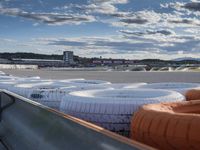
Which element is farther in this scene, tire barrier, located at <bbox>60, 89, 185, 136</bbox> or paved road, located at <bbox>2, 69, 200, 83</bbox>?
paved road, located at <bbox>2, 69, 200, 83</bbox>

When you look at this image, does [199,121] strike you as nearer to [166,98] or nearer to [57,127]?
[57,127]

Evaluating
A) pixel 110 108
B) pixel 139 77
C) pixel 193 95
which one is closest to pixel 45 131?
pixel 110 108

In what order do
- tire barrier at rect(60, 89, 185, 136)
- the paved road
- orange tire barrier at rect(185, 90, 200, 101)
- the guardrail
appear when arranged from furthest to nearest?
the paved road, orange tire barrier at rect(185, 90, 200, 101), tire barrier at rect(60, 89, 185, 136), the guardrail

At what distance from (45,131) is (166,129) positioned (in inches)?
46.9

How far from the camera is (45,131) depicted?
12.2 feet

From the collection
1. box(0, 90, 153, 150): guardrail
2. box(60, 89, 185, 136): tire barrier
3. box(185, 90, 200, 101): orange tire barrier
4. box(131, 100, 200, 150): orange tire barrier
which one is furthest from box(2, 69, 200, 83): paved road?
box(131, 100, 200, 150): orange tire barrier

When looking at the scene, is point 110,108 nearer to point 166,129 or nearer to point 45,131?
point 45,131

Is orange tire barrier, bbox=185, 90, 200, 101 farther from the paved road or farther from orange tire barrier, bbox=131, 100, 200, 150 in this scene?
the paved road

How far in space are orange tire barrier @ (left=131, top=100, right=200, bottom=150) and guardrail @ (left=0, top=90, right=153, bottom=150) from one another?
53cm

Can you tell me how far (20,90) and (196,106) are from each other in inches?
141

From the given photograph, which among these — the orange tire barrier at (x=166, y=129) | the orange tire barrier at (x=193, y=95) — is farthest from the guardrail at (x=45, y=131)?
the orange tire barrier at (x=193, y=95)

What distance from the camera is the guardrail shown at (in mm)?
2482

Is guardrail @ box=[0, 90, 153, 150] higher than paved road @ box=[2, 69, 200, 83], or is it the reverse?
guardrail @ box=[0, 90, 153, 150]

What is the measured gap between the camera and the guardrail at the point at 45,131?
2.48 meters
